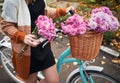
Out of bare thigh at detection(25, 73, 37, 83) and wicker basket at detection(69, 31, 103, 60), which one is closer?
wicker basket at detection(69, 31, 103, 60)

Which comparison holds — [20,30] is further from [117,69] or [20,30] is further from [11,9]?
[117,69]

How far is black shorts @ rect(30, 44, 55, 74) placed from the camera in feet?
10.0

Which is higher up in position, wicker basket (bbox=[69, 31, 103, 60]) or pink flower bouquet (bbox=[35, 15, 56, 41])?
pink flower bouquet (bbox=[35, 15, 56, 41])

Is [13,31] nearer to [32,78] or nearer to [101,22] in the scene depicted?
[32,78]

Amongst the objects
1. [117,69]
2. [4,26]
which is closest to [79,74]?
[4,26]

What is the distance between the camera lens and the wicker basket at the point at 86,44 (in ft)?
8.14

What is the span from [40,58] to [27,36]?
1.85ft

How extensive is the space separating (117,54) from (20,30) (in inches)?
117

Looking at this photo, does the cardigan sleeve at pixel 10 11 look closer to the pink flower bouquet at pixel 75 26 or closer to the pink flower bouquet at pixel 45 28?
the pink flower bouquet at pixel 45 28

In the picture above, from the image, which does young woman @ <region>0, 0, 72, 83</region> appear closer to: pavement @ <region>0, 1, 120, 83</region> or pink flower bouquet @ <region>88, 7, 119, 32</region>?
pink flower bouquet @ <region>88, 7, 119, 32</region>

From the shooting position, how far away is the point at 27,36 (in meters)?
2.56

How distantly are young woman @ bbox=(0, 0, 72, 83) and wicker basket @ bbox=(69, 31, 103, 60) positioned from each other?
32 cm

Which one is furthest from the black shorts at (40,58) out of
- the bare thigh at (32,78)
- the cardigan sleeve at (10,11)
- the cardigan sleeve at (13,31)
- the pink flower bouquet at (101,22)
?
the pink flower bouquet at (101,22)

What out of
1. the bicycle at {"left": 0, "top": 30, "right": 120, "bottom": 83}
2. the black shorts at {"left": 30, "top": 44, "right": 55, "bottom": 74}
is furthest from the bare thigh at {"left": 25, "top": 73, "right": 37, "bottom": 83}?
the bicycle at {"left": 0, "top": 30, "right": 120, "bottom": 83}
